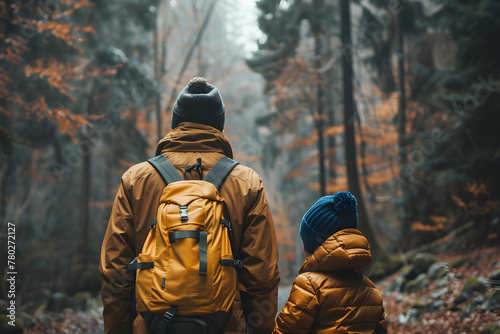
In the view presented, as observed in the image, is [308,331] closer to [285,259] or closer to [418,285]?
[418,285]

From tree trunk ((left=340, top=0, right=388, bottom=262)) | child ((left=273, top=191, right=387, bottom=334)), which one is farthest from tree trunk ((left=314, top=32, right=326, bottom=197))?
child ((left=273, top=191, right=387, bottom=334))

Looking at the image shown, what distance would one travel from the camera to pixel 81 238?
11164mm

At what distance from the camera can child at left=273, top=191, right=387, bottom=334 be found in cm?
220

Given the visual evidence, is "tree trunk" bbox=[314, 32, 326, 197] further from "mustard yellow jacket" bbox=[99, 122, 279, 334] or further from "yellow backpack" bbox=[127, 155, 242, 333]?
"yellow backpack" bbox=[127, 155, 242, 333]

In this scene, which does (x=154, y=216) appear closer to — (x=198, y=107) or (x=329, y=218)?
(x=198, y=107)

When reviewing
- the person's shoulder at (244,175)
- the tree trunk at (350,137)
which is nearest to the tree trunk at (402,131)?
the tree trunk at (350,137)

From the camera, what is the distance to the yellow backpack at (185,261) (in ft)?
5.95

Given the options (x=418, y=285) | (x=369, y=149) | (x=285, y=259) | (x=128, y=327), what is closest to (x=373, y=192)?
(x=369, y=149)

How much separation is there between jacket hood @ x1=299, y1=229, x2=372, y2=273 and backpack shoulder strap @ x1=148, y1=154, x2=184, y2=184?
901mm

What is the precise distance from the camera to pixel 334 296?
2.22 m

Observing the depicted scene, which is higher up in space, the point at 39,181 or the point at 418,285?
the point at 39,181

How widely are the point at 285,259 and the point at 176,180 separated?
14810 millimetres

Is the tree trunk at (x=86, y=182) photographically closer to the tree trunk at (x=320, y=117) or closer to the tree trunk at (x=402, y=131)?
A: the tree trunk at (x=320, y=117)

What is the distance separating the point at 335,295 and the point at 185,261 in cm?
90
